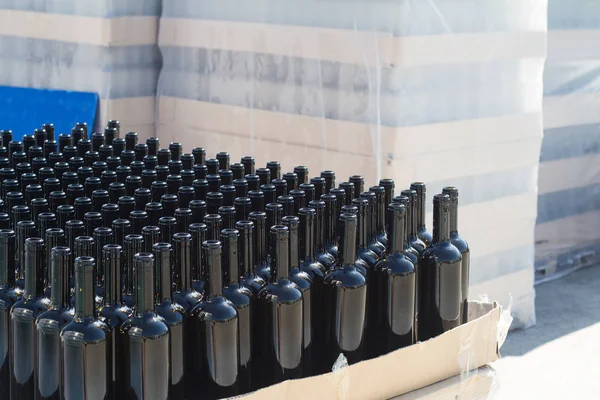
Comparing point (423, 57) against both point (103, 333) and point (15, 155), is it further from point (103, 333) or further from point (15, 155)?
point (103, 333)

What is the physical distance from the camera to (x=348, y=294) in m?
1.91

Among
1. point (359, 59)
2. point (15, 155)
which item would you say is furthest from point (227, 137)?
point (15, 155)

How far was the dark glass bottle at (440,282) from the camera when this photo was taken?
6.94 ft

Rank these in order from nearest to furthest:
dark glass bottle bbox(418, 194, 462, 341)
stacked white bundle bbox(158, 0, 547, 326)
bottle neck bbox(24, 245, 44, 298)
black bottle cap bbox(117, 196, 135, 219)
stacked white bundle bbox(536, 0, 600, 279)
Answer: bottle neck bbox(24, 245, 44, 298)
black bottle cap bbox(117, 196, 135, 219)
dark glass bottle bbox(418, 194, 462, 341)
stacked white bundle bbox(158, 0, 547, 326)
stacked white bundle bbox(536, 0, 600, 279)

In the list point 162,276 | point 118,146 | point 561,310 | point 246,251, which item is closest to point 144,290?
point 162,276

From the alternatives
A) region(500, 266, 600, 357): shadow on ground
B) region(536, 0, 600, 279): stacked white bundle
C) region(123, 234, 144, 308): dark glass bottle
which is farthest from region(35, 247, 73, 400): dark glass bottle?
region(536, 0, 600, 279): stacked white bundle

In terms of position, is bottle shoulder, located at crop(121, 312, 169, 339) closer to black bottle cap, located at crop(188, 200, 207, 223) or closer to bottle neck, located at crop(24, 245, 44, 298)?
→ bottle neck, located at crop(24, 245, 44, 298)

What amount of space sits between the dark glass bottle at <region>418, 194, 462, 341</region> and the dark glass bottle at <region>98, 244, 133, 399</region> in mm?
721

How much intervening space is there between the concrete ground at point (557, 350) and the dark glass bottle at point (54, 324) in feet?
6.85

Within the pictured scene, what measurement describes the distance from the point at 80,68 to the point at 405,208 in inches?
104

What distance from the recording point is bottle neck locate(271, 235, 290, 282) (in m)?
1.80

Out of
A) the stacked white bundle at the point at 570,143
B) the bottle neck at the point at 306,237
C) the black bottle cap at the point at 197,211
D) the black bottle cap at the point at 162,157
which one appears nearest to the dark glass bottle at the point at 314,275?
the bottle neck at the point at 306,237

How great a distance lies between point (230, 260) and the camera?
176 centimetres

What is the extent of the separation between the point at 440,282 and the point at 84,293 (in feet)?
2.73
